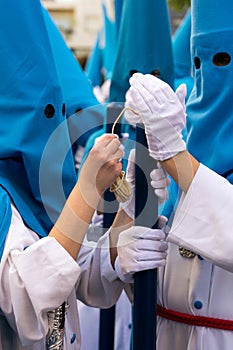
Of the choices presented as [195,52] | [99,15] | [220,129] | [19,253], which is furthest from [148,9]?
[99,15]

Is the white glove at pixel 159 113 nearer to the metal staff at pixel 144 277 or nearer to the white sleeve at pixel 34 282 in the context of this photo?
the metal staff at pixel 144 277

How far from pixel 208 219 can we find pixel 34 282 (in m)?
0.38

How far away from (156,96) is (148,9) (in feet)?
4.48

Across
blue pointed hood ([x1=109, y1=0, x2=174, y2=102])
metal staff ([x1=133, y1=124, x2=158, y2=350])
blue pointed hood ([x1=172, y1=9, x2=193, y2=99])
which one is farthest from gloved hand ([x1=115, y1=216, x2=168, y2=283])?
blue pointed hood ([x1=172, y1=9, x2=193, y2=99])

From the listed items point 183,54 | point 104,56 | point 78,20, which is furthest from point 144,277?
point 78,20

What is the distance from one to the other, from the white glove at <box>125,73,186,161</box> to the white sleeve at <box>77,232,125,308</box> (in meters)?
0.37

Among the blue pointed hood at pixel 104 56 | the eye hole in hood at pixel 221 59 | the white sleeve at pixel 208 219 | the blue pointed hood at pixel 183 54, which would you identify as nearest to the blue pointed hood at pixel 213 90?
the eye hole in hood at pixel 221 59

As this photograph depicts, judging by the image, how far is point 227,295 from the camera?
135cm

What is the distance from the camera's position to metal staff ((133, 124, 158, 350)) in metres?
1.25

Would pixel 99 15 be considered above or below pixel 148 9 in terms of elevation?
→ below

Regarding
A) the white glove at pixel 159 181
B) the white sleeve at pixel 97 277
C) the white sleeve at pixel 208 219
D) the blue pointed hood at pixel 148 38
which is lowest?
the white sleeve at pixel 97 277

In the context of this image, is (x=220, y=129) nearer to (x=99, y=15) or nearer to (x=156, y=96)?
(x=156, y=96)

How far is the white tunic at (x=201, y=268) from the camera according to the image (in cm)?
123

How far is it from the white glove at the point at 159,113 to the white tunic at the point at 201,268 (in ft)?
0.33
